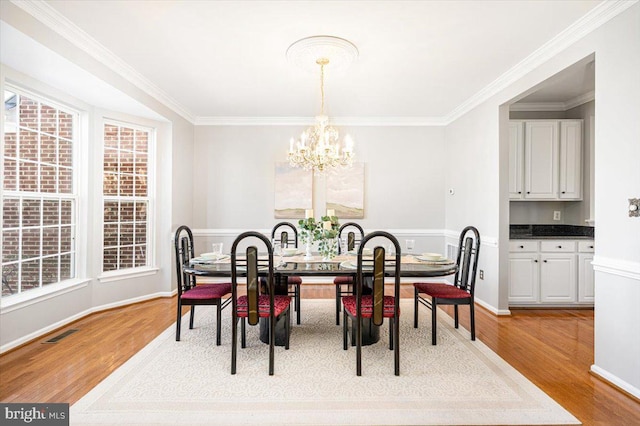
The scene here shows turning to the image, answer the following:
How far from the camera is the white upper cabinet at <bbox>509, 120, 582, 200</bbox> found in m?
4.29

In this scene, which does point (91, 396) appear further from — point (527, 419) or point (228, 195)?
point (228, 195)

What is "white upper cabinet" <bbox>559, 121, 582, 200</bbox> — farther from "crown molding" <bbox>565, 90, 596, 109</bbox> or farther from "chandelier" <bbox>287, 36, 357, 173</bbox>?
"chandelier" <bbox>287, 36, 357, 173</bbox>

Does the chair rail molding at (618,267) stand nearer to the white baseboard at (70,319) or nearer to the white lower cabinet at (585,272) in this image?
the white lower cabinet at (585,272)

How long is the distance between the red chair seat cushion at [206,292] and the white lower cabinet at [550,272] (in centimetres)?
327

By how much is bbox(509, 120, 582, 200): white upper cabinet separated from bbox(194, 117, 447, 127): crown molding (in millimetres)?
1319

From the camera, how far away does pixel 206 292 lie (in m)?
3.03

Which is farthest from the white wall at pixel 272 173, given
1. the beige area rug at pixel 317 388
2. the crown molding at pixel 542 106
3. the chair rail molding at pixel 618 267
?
the chair rail molding at pixel 618 267

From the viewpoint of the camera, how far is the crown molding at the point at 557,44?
2344 mm

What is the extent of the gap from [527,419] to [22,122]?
4576mm

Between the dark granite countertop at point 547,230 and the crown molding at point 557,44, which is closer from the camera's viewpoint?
the crown molding at point 557,44

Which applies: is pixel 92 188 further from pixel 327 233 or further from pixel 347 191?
pixel 347 191

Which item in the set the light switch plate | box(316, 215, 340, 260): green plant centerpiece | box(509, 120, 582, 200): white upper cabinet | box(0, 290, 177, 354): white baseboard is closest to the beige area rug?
box(316, 215, 340, 260): green plant centerpiece

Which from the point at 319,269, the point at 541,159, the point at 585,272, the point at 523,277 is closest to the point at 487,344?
the point at 523,277

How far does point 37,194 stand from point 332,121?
3.79 metres
